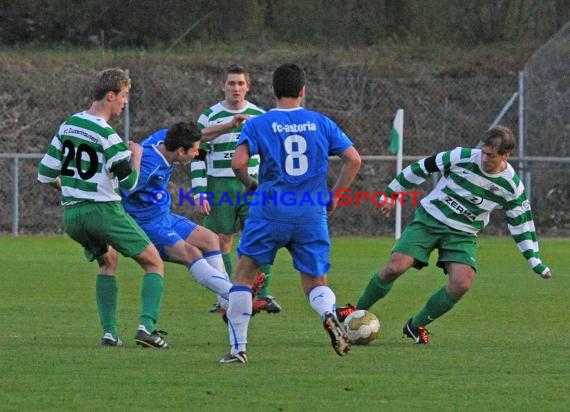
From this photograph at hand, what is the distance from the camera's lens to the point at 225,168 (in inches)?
433

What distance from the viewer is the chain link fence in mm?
22844

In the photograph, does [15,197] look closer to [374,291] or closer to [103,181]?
[374,291]

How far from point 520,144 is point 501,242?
258cm

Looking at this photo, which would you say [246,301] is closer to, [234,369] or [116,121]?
[234,369]

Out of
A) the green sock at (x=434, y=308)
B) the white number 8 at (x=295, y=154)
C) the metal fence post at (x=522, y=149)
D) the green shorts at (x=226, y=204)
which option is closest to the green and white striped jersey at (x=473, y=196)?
the green sock at (x=434, y=308)

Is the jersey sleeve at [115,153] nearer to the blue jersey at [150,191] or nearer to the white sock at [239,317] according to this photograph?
the blue jersey at [150,191]

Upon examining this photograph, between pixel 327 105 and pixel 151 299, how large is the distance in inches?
623

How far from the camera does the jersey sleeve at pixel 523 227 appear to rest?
868 cm

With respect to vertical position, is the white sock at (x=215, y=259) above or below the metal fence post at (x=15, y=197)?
above

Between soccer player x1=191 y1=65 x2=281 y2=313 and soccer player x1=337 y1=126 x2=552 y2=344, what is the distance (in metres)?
2.23

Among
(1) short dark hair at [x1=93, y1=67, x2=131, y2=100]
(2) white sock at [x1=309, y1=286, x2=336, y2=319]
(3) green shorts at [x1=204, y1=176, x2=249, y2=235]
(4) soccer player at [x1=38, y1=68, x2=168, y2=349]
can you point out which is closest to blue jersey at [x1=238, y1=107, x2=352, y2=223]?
(2) white sock at [x1=309, y1=286, x2=336, y2=319]

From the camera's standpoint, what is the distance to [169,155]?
864 cm

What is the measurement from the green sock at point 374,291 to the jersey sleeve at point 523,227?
0.93 meters

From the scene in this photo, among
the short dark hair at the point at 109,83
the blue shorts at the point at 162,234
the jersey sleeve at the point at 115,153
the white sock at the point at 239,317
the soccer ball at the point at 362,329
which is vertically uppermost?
the short dark hair at the point at 109,83
